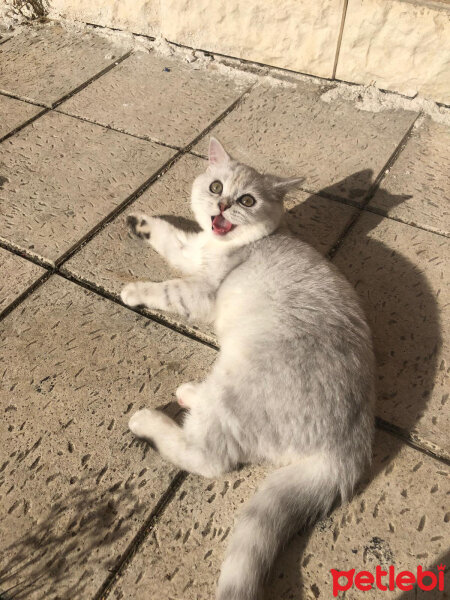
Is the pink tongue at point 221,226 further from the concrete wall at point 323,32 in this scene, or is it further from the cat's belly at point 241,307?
the concrete wall at point 323,32

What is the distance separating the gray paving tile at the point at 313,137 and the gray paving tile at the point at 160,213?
0.20 meters

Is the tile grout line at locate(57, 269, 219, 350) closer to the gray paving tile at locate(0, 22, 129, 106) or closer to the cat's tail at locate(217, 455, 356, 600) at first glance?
the cat's tail at locate(217, 455, 356, 600)

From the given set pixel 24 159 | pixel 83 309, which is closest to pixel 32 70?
pixel 24 159

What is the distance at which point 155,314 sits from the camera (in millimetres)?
2689

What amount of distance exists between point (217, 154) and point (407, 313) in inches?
53.5

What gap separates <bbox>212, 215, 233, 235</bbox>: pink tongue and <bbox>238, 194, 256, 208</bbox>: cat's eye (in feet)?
0.44

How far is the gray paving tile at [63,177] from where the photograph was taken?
3062 millimetres

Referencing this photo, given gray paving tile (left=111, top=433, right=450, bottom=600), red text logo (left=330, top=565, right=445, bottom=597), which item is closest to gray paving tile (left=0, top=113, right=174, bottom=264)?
gray paving tile (left=111, top=433, right=450, bottom=600)

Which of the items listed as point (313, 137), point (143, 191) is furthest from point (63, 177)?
point (313, 137)

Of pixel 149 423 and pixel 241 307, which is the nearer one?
pixel 149 423

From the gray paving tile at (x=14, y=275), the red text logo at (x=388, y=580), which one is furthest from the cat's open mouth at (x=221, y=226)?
the red text logo at (x=388, y=580)

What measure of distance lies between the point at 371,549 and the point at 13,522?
1.39 metres

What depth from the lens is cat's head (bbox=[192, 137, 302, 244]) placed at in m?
2.59

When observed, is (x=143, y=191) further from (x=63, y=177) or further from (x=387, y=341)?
(x=387, y=341)
